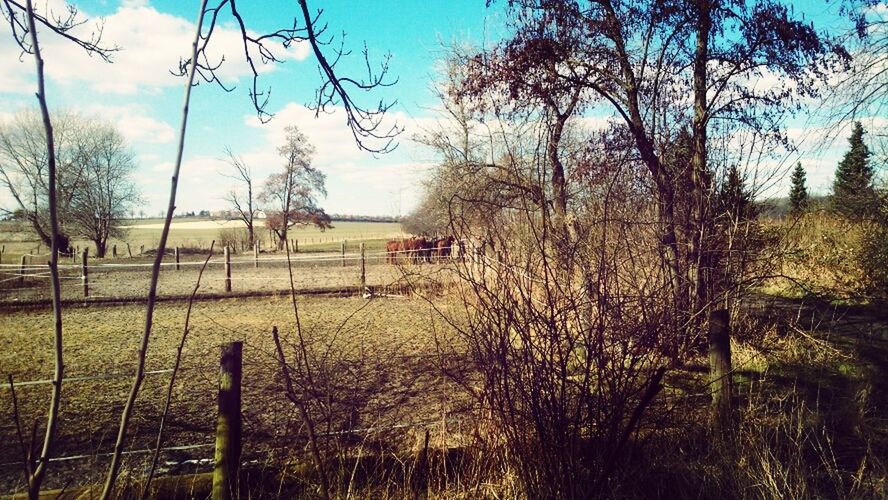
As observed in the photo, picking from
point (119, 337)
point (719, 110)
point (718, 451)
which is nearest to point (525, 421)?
point (718, 451)

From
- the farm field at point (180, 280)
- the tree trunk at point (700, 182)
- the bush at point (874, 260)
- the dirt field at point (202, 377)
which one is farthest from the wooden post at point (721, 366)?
the farm field at point (180, 280)

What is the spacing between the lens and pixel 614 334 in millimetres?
2979

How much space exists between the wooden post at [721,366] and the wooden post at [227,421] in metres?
3.36

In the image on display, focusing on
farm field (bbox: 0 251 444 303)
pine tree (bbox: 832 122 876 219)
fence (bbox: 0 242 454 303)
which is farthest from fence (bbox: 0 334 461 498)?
pine tree (bbox: 832 122 876 219)

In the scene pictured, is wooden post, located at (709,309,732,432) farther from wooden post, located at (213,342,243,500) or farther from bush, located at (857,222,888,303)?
bush, located at (857,222,888,303)

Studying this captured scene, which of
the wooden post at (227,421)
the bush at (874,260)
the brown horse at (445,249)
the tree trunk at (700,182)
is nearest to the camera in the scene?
the wooden post at (227,421)

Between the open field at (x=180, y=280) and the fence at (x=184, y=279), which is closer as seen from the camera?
the fence at (x=184, y=279)

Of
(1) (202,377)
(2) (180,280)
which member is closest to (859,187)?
(1) (202,377)

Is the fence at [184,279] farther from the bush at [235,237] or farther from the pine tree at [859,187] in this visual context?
the bush at [235,237]

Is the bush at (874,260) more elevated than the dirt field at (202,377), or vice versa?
the bush at (874,260)

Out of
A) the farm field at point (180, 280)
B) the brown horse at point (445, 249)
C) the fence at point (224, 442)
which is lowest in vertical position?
the farm field at point (180, 280)

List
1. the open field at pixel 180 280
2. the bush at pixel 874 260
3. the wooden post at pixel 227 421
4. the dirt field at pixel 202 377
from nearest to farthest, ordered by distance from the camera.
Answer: the wooden post at pixel 227 421 < the dirt field at pixel 202 377 < the bush at pixel 874 260 < the open field at pixel 180 280

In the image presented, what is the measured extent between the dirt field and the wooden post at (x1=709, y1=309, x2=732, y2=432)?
6.97 ft

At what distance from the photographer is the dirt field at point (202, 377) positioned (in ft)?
14.9
